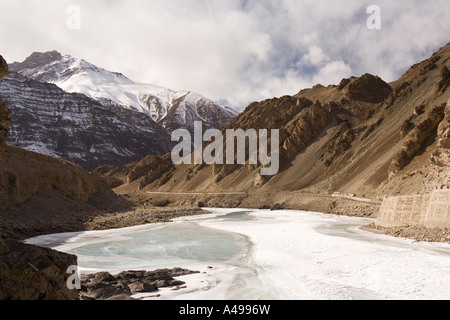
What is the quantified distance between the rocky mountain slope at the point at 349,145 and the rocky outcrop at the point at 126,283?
26.8 metres

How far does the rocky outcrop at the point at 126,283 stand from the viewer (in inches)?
414

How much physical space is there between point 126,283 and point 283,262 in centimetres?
761

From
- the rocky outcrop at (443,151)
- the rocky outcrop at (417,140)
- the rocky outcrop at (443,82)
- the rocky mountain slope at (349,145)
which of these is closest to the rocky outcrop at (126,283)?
the rocky mountain slope at (349,145)

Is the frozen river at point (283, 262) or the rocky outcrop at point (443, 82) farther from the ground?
the rocky outcrop at point (443, 82)

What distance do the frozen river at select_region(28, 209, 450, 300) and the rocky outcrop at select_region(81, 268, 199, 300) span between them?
64 centimetres

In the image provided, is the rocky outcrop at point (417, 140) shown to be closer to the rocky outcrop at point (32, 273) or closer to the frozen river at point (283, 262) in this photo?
the frozen river at point (283, 262)

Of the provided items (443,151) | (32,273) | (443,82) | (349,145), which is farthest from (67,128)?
(32,273)

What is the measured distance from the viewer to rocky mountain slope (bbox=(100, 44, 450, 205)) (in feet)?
147

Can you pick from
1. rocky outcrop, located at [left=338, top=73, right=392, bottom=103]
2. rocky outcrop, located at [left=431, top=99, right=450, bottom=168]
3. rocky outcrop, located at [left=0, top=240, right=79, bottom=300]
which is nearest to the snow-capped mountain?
rocky outcrop, located at [left=338, top=73, right=392, bottom=103]

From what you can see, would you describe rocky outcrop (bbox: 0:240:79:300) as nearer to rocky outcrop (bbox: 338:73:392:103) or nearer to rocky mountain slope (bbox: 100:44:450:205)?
rocky mountain slope (bbox: 100:44:450:205)

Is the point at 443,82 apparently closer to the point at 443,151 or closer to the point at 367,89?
the point at 443,151
